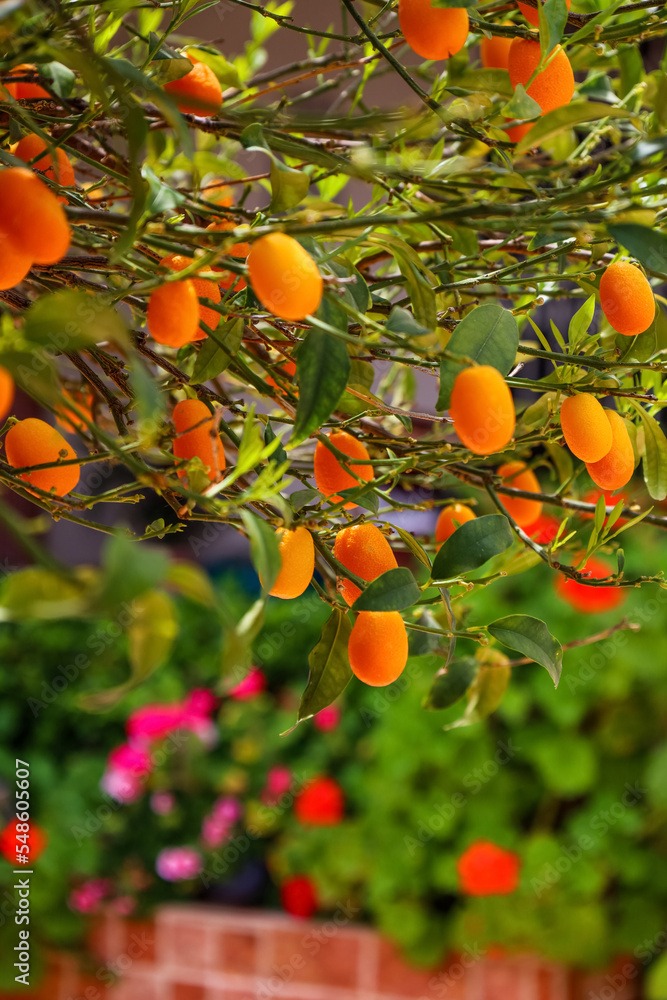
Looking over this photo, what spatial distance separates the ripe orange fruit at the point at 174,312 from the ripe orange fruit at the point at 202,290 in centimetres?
5

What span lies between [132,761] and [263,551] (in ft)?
4.73

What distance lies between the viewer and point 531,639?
0.31 metres

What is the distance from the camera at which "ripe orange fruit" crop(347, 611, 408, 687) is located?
0.30 metres

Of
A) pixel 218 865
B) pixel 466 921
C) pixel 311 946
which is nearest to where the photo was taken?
pixel 466 921

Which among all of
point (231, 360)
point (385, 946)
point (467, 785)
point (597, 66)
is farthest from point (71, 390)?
point (385, 946)

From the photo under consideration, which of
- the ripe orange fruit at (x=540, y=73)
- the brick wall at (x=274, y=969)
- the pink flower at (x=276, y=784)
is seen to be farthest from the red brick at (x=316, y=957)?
the ripe orange fruit at (x=540, y=73)

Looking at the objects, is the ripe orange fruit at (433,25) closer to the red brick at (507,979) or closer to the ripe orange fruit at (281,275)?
the ripe orange fruit at (281,275)

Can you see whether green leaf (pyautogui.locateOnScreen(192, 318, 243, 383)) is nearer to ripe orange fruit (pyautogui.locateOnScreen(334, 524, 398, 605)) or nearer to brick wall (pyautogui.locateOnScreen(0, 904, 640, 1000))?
ripe orange fruit (pyautogui.locateOnScreen(334, 524, 398, 605))

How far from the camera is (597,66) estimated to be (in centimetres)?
44

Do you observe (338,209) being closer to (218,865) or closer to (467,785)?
(467,785)

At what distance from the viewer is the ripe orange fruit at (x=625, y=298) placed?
298 millimetres

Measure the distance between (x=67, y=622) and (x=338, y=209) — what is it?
1569mm

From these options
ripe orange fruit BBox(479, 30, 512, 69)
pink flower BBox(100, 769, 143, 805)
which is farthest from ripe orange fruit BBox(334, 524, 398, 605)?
pink flower BBox(100, 769, 143, 805)

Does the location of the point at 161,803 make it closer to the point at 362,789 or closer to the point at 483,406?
the point at 362,789
